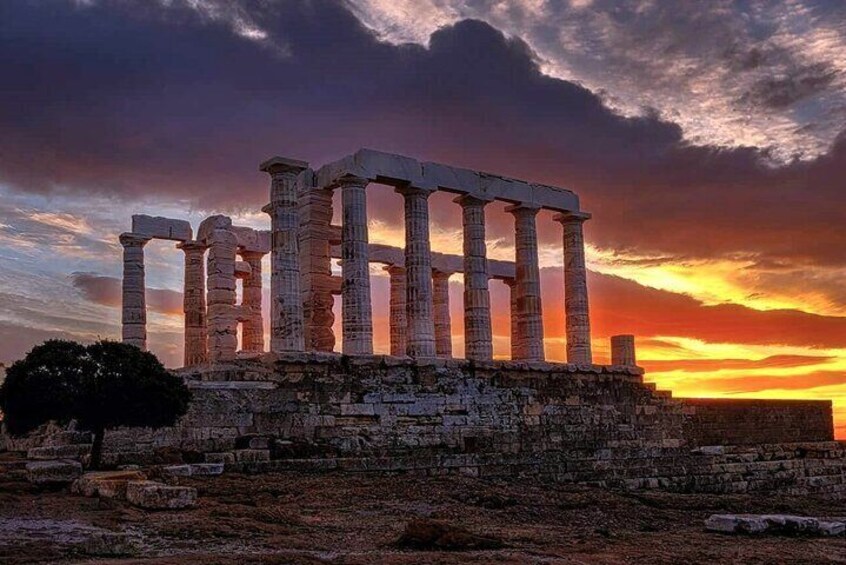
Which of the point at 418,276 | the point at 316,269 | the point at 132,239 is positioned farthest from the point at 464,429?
the point at 132,239

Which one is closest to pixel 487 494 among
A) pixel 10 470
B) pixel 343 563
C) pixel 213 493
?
pixel 213 493

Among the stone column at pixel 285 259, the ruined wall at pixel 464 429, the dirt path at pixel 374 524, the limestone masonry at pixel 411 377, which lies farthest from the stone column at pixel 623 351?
the dirt path at pixel 374 524

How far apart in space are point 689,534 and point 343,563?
7.46 metres

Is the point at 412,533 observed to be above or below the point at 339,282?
below

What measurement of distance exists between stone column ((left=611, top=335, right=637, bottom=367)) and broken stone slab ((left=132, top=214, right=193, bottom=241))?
17637 millimetres

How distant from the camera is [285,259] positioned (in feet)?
92.5

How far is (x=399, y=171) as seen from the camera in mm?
30359

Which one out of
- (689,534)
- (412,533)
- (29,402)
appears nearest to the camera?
(412,533)

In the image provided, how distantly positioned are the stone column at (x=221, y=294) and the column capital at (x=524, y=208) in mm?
11109

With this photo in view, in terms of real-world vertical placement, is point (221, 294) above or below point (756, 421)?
above

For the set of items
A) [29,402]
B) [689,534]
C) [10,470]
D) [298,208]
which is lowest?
[689,534]

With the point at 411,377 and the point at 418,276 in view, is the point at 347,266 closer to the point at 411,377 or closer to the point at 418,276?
the point at 418,276

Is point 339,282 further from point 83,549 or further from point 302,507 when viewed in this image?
point 83,549

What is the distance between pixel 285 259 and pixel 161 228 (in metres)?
9.36
